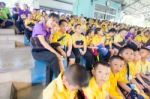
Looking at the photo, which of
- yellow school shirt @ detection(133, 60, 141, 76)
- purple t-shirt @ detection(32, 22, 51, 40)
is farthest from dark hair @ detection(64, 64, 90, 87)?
yellow school shirt @ detection(133, 60, 141, 76)

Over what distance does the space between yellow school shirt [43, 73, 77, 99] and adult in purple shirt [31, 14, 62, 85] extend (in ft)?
5.46

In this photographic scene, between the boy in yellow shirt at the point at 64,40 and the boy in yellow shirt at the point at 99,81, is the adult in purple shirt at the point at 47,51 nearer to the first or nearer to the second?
the boy in yellow shirt at the point at 64,40

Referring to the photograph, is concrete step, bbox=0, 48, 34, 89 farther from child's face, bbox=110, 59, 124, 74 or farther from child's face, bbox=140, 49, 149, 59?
child's face, bbox=140, 49, 149, 59

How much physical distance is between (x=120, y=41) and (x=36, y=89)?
3.16 m

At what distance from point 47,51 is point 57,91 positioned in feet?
6.18

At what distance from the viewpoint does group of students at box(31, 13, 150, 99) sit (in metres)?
1.85

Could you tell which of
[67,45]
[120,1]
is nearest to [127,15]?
[120,1]

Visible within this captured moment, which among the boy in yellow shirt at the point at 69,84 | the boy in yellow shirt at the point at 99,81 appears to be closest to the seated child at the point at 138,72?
the boy in yellow shirt at the point at 99,81

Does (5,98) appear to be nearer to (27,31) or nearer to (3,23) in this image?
(27,31)

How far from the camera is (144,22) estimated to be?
39.2m

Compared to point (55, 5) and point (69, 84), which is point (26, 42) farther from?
point (55, 5)

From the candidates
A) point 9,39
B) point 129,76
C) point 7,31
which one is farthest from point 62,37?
point 7,31

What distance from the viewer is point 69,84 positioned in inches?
70.2

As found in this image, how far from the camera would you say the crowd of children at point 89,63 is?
6.07ft
